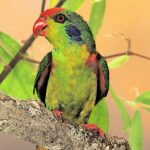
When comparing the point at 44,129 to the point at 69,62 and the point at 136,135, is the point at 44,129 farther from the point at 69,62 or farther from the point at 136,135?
the point at 136,135

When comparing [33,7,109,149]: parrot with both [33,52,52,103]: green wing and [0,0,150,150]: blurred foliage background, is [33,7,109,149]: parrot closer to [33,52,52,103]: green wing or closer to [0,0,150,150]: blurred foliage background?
[33,52,52,103]: green wing

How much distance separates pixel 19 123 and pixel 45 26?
17 centimetres

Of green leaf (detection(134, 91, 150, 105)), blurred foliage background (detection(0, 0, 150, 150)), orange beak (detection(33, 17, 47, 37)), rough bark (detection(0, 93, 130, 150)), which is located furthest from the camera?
blurred foliage background (detection(0, 0, 150, 150))

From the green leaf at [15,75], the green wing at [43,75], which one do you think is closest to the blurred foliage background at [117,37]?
the green leaf at [15,75]

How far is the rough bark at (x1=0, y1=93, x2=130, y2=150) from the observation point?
0.51 meters

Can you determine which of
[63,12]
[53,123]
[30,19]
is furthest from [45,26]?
[30,19]

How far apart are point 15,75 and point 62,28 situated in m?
0.22

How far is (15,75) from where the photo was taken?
2.74 ft

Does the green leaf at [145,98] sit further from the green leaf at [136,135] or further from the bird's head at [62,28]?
the bird's head at [62,28]

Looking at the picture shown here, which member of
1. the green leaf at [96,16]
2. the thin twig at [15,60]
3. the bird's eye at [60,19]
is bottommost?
the thin twig at [15,60]

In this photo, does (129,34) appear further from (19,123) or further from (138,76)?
(19,123)

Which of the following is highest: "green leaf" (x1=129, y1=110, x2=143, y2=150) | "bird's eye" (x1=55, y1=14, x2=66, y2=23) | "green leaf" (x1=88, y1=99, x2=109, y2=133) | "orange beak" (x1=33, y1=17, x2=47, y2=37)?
"bird's eye" (x1=55, y1=14, x2=66, y2=23)

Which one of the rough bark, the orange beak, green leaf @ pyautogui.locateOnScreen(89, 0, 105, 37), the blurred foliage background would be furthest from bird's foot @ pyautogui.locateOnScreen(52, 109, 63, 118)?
the blurred foliage background

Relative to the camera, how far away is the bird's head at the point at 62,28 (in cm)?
63
